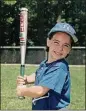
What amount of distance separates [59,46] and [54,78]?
0.25 m

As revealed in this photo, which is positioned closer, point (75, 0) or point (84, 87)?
point (84, 87)

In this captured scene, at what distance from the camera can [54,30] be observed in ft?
9.57

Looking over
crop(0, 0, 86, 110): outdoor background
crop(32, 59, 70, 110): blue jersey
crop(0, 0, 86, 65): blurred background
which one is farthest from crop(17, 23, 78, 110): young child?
crop(0, 0, 86, 65): blurred background

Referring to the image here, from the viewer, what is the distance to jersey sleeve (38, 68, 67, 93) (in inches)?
108

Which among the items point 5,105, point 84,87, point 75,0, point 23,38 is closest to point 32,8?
point 75,0

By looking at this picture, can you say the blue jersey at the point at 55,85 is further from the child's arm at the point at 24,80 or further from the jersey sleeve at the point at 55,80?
the child's arm at the point at 24,80

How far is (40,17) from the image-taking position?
33594mm

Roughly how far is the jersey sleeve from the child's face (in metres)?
0.13

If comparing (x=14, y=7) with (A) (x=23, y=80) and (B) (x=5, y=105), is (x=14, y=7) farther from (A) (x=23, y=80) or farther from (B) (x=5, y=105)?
(A) (x=23, y=80)

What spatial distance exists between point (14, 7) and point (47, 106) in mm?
29467

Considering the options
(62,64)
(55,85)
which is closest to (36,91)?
(55,85)

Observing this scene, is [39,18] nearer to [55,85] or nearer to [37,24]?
[37,24]

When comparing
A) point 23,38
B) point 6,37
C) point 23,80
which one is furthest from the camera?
point 6,37

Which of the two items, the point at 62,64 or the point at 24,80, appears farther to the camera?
the point at 24,80
